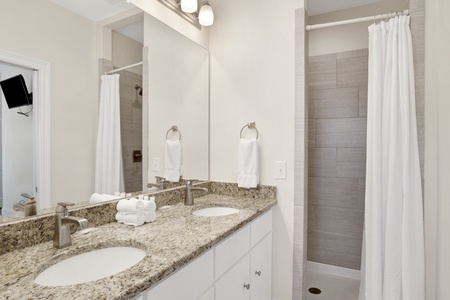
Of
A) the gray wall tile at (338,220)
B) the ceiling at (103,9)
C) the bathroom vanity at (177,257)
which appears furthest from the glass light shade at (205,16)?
the gray wall tile at (338,220)

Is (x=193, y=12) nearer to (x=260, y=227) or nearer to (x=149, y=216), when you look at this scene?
(x=149, y=216)

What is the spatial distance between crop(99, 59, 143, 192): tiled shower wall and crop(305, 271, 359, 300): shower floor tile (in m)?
1.77

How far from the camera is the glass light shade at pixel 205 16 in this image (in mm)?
1986

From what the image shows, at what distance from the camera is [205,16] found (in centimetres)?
199

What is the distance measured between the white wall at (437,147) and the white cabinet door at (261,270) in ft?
3.01

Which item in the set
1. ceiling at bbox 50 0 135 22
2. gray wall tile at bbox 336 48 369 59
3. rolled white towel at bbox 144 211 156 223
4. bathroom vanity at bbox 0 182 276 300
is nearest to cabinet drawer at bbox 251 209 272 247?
bathroom vanity at bbox 0 182 276 300

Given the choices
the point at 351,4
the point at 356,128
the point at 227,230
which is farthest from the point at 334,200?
the point at 351,4

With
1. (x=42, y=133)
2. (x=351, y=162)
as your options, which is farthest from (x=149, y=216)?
(x=351, y=162)

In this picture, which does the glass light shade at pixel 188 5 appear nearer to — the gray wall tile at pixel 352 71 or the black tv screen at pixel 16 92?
the black tv screen at pixel 16 92

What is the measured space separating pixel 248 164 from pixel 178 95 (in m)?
0.76

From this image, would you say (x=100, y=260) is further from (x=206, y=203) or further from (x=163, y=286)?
(x=206, y=203)

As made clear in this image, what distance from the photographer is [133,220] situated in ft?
4.42

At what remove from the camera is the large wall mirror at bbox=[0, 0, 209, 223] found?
47.3 inches

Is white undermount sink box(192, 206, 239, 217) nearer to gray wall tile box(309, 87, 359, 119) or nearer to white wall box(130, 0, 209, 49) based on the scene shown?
white wall box(130, 0, 209, 49)
